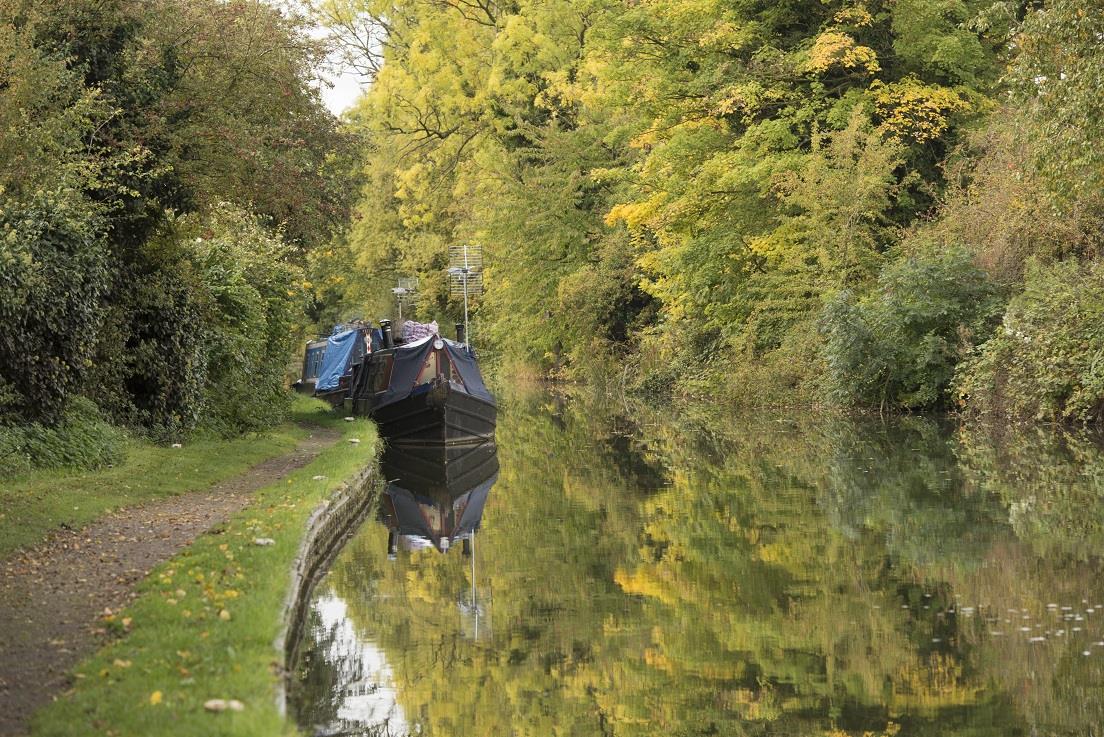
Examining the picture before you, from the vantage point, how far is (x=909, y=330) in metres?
29.1

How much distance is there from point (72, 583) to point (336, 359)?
26043mm

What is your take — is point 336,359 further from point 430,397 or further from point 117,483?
point 117,483

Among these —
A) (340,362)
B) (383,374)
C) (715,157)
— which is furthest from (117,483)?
(715,157)

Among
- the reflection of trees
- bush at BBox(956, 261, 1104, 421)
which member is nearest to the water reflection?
the reflection of trees

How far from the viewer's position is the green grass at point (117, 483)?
1321 cm

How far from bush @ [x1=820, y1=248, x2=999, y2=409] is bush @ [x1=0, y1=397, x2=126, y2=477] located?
1580cm

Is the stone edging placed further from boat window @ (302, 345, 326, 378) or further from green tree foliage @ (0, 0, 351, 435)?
boat window @ (302, 345, 326, 378)

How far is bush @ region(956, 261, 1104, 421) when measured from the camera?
2367 cm

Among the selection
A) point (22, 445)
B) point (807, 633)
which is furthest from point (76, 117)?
point (807, 633)

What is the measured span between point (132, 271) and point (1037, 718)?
55.6 ft

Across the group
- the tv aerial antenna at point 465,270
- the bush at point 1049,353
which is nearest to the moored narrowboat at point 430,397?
the bush at point 1049,353

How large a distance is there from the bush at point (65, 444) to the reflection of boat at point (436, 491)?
11.9 ft

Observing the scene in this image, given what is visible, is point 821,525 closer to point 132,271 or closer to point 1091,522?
point 1091,522

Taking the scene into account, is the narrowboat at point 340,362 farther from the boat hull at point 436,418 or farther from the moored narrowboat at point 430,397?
the boat hull at point 436,418
